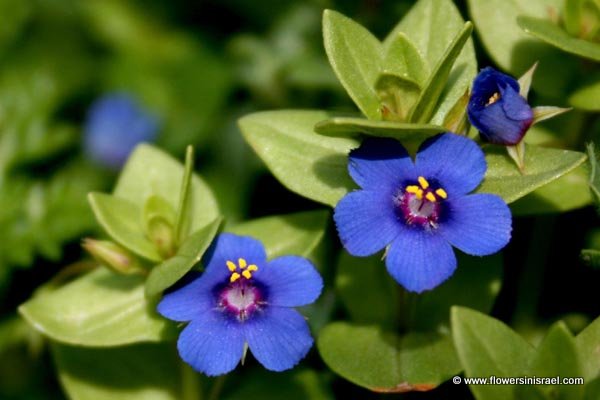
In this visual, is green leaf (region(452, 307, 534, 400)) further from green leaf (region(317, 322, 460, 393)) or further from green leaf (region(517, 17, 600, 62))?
green leaf (region(517, 17, 600, 62))

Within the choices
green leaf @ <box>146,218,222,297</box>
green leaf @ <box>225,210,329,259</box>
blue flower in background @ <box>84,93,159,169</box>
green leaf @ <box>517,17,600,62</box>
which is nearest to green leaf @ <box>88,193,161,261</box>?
green leaf @ <box>146,218,222,297</box>

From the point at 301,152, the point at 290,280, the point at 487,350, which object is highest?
the point at 301,152

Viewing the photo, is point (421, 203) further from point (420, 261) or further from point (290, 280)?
point (290, 280)

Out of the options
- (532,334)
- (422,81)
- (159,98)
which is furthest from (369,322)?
(159,98)

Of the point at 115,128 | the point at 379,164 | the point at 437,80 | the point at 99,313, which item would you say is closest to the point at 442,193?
the point at 379,164

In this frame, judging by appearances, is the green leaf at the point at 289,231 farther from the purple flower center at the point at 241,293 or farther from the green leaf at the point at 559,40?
the green leaf at the point at 559,40
